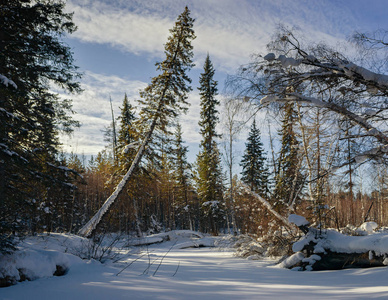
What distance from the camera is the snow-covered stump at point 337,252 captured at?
5.68 metres

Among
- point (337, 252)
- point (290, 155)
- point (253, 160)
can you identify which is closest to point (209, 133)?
point (253, 160)

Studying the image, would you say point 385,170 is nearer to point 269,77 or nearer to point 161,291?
point 269,77

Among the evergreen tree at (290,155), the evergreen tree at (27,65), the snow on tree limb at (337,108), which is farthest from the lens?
the evergreen tree at (27,65)

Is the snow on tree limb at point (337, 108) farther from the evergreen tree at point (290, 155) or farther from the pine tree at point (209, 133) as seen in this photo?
the pine tree at point (209, 133)

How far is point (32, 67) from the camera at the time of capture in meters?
8.87

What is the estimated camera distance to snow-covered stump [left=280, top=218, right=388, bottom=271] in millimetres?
5683

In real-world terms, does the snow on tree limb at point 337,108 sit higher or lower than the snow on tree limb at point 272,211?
higher

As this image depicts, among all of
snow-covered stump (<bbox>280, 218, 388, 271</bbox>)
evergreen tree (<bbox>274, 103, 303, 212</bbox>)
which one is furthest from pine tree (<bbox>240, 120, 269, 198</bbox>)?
snow-covered stump (<bbox>280, 218, 388, 271</bbox>)

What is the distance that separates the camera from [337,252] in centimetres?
622

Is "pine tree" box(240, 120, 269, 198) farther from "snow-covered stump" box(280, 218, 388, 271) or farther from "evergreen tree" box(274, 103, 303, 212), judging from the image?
"snow-covered stump" box(280, 218, 388, 271)

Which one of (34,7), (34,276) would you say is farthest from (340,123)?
(34,7)

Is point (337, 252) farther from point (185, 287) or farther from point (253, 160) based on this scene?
point (253, 160)

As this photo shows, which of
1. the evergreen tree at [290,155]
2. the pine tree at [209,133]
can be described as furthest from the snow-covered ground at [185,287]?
the pine tree at [209,133]

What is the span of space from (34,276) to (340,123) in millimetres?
6636
